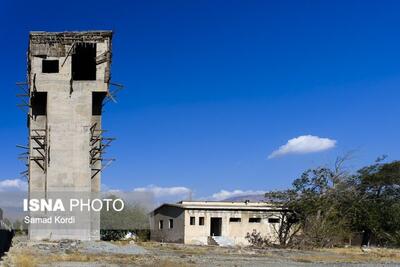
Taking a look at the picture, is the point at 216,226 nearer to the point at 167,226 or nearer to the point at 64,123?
the point at 167,226

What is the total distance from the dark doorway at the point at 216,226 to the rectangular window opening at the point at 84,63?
1756cm

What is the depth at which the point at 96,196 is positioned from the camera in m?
36.9

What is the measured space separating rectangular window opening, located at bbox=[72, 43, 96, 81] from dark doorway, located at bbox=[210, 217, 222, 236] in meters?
17.6

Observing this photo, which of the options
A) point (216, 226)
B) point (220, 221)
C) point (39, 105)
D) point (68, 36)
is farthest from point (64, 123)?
point (216, 226)

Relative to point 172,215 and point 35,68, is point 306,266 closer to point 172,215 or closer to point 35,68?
point 35,68

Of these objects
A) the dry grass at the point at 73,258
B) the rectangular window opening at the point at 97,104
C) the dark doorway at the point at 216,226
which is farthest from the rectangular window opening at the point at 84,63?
the dark doorway at the point at 216,226

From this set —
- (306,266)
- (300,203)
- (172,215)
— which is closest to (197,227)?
(172,215)

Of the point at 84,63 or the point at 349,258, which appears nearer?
the point at 349,258

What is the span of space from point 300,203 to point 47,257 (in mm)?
28120

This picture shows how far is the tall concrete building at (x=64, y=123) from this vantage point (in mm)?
35500

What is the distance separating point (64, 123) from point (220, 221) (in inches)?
746

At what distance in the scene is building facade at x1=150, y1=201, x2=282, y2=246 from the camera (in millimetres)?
47625

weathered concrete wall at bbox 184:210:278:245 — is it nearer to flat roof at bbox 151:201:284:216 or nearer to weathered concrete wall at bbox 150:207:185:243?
flat roof at bbox 151:201:284:216

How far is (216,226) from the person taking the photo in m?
50.7
